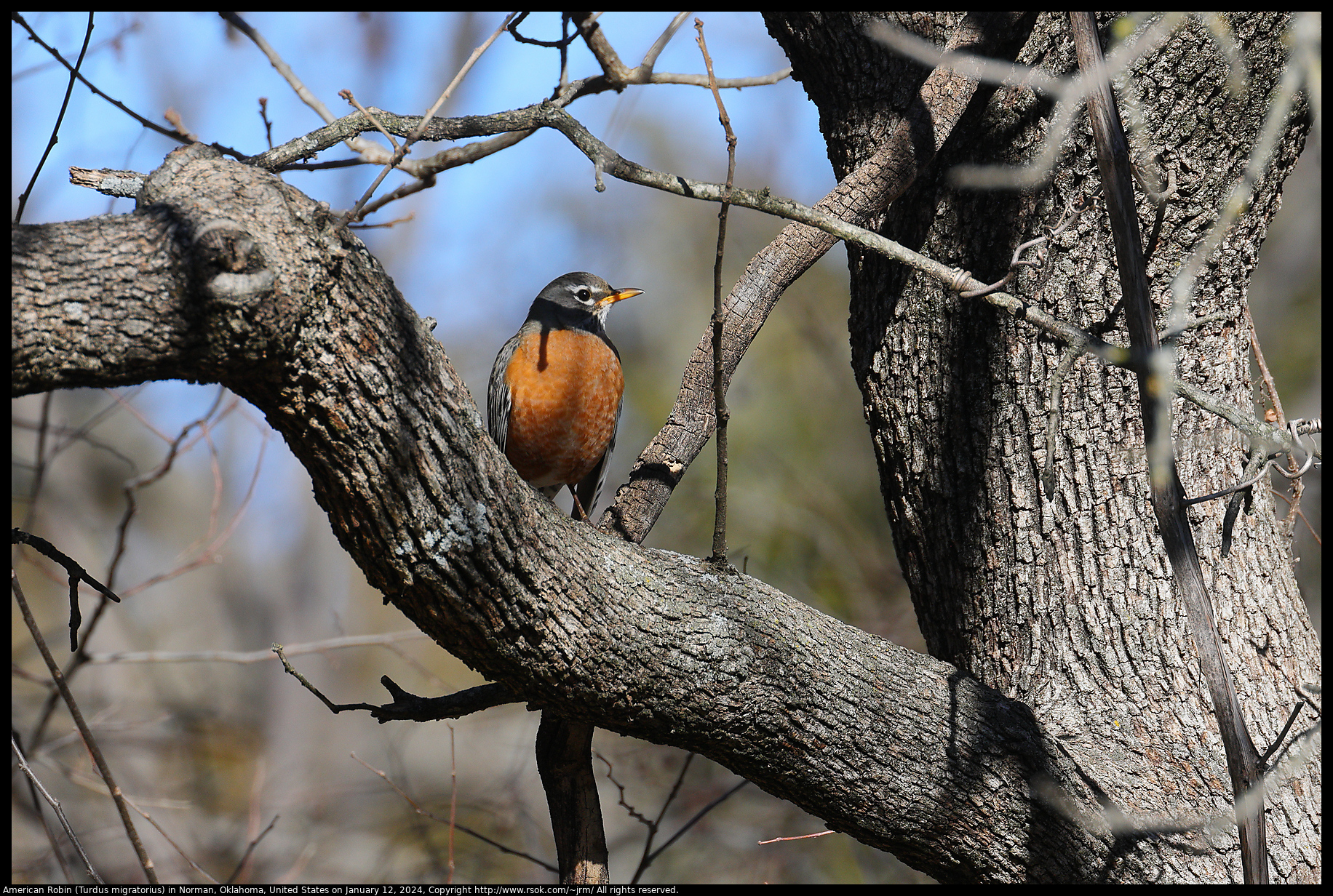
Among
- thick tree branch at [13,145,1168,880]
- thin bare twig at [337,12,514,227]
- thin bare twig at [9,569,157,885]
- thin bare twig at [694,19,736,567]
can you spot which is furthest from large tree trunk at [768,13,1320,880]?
thin bare twig at [9,569,157,885]

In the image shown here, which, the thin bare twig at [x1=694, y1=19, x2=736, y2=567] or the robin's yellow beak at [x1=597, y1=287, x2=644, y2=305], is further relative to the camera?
the robin's yellow beak at [x1=597, y1=287, x2=644, y2=305]

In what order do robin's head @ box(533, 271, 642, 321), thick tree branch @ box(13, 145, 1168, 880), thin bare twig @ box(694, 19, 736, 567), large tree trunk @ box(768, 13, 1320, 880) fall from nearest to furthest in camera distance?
thick tree branch @ box(13, 145, 1168, 880) < thin bare twig @ box(694, 19, 736, 567) < large tree trunk @ box(768, 13, 1320, 880) < robin's head @ box(533, 271, 642, 321)

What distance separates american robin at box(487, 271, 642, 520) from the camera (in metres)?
3.62

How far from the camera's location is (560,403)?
11.9ft

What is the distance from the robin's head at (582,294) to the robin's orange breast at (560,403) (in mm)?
309

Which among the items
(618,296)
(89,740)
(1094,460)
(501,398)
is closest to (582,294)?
(618,296)

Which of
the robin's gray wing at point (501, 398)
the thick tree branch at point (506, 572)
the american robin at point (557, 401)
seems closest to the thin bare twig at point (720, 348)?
the thick tree branch at point (506, 572)

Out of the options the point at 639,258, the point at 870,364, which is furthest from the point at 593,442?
the point at 639,258

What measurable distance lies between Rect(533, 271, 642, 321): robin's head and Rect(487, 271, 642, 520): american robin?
94mm

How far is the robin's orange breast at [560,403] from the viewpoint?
11.9 feet

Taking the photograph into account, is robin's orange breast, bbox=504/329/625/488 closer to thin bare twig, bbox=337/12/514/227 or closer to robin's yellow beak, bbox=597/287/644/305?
robin's yellow beak, bbox=597/287/644/305

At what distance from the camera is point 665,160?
11352 mm
